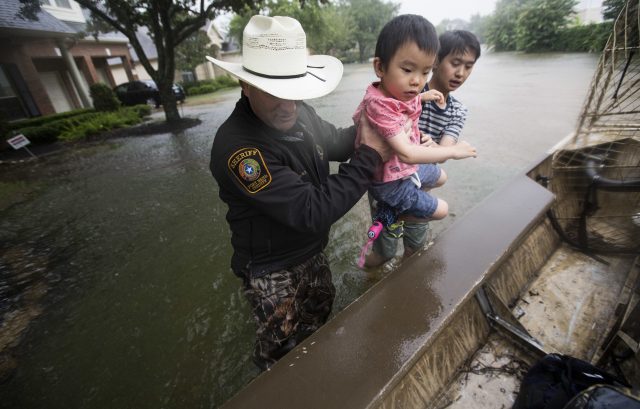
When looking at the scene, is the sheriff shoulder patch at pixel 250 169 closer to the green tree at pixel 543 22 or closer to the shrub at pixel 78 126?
the shrub at pixel 78 126

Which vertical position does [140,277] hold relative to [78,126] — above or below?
below

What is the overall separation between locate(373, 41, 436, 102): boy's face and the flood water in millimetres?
1937

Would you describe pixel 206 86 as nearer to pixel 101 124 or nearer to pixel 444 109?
pixel 101 124

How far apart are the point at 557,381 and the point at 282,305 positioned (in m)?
1.34

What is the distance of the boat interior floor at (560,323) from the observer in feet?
5.48

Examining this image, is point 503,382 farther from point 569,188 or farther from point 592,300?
point 569,188

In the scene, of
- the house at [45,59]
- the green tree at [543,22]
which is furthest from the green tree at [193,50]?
the green tree at [543,22]

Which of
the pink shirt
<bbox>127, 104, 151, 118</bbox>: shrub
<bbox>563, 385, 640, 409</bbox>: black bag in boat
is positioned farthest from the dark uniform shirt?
<bbox>127, 104, 151, 118</bbox>: shrub

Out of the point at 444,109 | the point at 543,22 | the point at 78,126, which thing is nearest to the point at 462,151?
the point at 444,109

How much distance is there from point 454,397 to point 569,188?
246cm

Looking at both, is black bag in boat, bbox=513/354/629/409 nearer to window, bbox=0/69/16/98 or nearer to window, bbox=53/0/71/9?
window, bbox=0/69/16/98

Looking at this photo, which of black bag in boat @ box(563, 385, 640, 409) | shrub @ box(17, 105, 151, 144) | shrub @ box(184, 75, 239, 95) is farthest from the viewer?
shrub @ box(184, 75, 239, 95)

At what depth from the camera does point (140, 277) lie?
138 inches

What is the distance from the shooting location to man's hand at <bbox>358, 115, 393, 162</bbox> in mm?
1650
